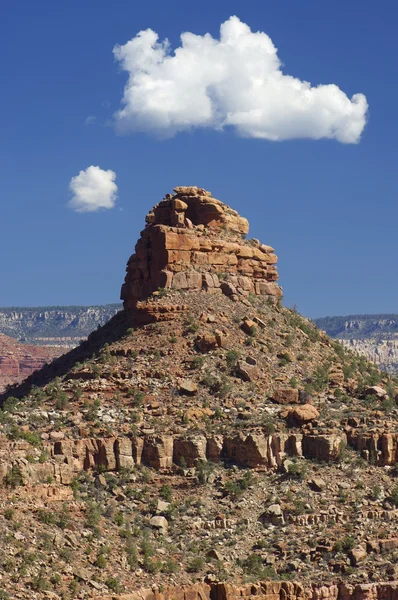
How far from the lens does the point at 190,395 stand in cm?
9100

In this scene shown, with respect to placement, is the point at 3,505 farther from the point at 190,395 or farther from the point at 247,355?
the point at 247,355

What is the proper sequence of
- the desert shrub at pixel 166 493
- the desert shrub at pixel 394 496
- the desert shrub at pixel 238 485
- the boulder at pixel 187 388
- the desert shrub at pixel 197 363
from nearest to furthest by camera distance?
the desert shrub at pixel 166 493 → the desert shrub at pixel 238 485 → the desert shrub at pixel 394 496 → the boulder at pixel 187 388 → the desert shrub at pixel 197 363

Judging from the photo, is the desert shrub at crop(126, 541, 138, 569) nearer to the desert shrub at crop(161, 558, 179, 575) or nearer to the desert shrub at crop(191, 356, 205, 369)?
the desert shrub at crop(161, 558, 179, 575)

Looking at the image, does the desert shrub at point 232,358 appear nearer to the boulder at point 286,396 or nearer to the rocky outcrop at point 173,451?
the boulder at point 286,396

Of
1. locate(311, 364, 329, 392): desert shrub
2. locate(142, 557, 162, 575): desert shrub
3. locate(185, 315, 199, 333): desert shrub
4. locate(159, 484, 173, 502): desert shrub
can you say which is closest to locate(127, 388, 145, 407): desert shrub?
locate(159, 484, 173, 502): desert shrub

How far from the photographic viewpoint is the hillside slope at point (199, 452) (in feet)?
258

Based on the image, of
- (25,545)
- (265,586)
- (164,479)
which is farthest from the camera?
(164,479)

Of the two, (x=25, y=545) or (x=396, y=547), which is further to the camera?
(x=396, y=547)

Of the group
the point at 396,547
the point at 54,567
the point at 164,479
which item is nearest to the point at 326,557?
the point at 396,547

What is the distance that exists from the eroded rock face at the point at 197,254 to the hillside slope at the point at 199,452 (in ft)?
0.47

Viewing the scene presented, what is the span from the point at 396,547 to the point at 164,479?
13.2 meters

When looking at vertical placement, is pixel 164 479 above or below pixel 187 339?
below

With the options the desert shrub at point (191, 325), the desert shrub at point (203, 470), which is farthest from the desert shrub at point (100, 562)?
the desert shrub at point (191, 325)

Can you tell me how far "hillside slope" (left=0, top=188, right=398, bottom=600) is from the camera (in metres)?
78.5
